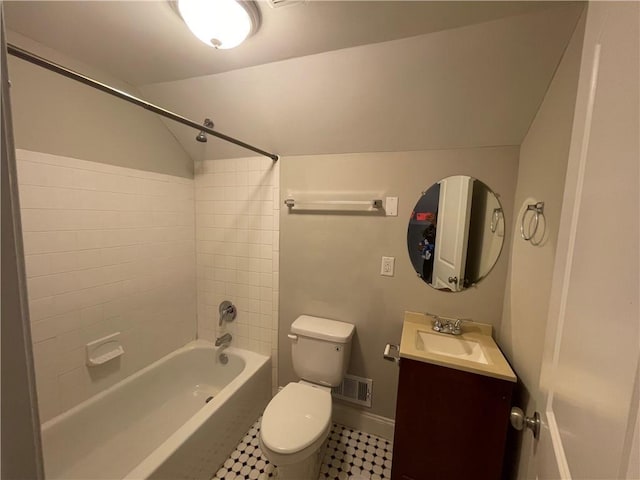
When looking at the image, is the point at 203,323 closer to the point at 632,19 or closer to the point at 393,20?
the point at 393,20

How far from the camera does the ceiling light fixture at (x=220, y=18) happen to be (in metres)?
0.93

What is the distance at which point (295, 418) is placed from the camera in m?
1.36

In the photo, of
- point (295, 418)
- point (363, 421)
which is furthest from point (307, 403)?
point (363, 421)

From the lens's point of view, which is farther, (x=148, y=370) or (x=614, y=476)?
(x=148, y=370)

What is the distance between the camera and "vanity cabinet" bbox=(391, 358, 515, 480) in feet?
3.81

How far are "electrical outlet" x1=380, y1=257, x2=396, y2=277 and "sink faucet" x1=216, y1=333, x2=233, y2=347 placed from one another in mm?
1390

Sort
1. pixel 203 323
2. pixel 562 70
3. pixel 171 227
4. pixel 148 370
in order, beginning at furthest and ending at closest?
pixel 203 323 < pixel 171 227 < pixel 148 370 < pixel 562 70

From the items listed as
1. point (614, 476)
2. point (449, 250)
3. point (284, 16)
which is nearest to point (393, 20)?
point (284, 16)

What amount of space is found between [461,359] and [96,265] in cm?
208

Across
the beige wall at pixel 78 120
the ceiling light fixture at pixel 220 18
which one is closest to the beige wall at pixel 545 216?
the ceiling light fixture at pixel 220 18

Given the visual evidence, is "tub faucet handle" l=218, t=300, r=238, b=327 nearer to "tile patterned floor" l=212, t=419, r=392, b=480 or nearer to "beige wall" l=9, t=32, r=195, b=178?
"tile patterned floor" l=212, t=419, r=392, b=480

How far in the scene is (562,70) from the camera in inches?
39.2

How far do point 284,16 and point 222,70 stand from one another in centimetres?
56

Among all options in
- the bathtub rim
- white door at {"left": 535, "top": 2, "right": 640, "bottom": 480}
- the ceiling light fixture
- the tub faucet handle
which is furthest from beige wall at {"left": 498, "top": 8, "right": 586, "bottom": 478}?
the tub faucet handle
